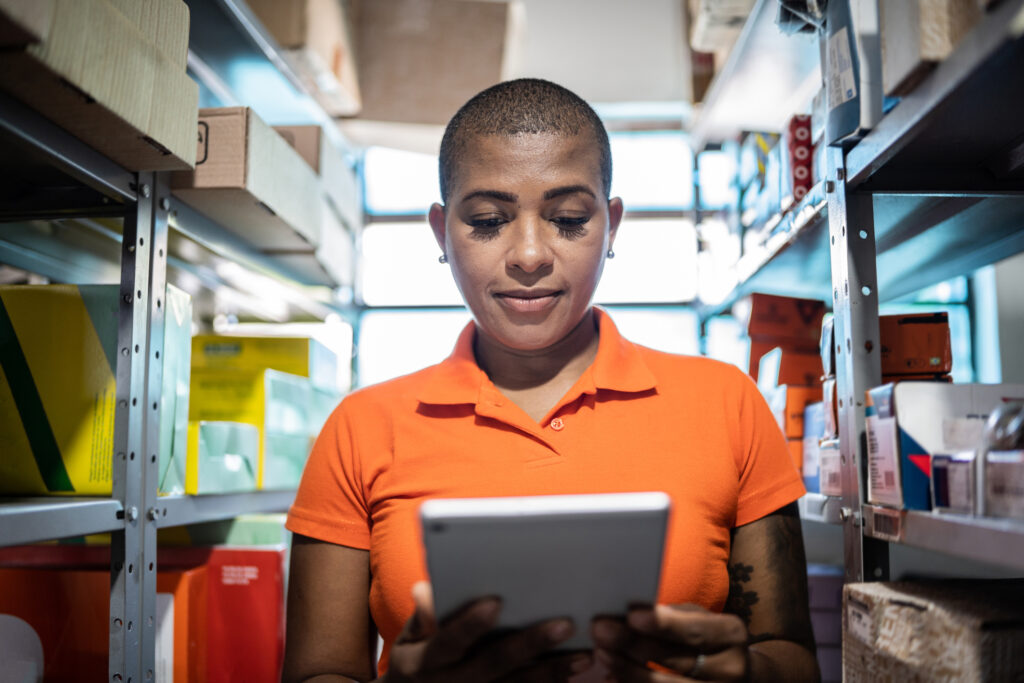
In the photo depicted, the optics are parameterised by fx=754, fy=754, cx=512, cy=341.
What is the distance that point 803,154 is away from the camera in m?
1.54

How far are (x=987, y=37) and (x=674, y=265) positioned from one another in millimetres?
2496

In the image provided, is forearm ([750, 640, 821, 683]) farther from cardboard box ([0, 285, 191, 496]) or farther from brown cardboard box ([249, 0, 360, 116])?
brown cardboard box ([249, 0, 360, 116])

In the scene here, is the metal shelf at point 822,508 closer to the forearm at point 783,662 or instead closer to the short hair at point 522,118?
the forearm at point 783,662

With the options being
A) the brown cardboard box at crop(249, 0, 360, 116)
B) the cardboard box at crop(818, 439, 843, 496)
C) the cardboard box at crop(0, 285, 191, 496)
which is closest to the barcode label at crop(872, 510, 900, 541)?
the cardboard box at crop(818, 439, 843, 496)

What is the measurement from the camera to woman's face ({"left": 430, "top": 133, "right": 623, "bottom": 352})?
1.13m

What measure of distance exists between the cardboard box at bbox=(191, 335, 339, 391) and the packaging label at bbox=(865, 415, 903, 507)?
147 centimetres

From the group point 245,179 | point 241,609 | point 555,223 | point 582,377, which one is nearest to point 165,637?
point 241,609

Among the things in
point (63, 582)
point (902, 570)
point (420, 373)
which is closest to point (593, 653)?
point (420, 373)

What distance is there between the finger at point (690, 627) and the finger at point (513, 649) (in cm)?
8

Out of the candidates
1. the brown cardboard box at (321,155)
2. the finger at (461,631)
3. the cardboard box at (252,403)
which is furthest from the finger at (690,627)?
the brown cardboard box at (321,155)

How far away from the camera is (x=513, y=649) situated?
76cm

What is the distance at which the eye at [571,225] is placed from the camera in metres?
1.15

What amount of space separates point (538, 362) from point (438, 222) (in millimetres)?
293

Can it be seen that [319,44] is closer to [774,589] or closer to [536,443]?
[536,443]
